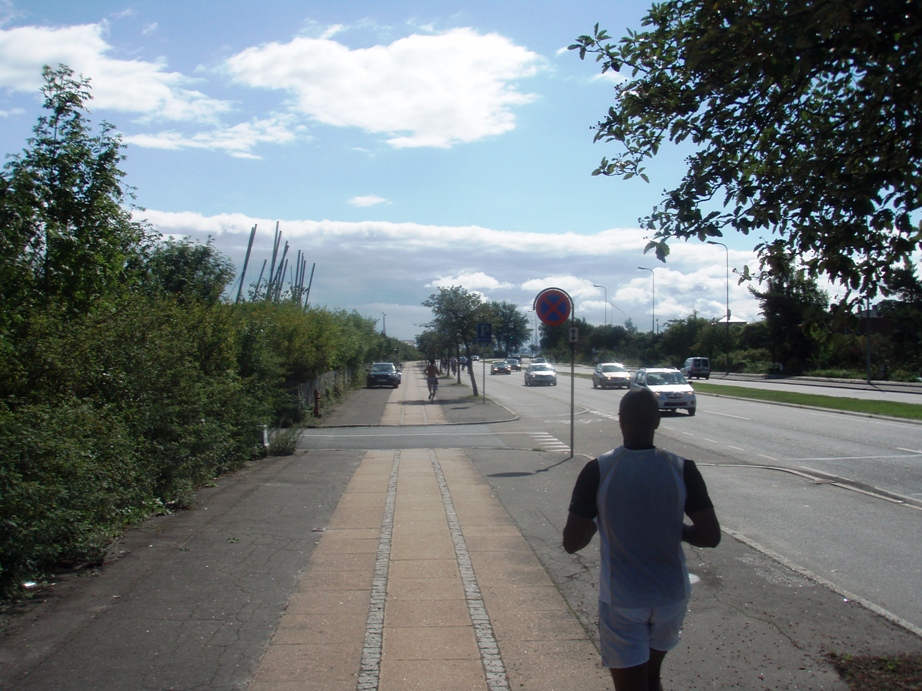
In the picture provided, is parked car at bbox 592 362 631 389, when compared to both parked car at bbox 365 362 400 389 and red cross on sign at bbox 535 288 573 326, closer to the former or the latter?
parked car at bbox 365 362 400 389

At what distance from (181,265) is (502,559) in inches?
664

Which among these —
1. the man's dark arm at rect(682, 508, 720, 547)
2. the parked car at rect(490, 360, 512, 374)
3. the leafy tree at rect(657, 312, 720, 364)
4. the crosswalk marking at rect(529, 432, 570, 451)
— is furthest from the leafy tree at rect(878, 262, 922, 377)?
the man's dark arm at rect(682, 508, 720, 547)

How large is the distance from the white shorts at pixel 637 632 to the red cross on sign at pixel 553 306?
11056 mm

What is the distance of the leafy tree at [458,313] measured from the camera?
147 ft

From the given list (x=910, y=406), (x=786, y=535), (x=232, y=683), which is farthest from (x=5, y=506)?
(x=910, y=406)

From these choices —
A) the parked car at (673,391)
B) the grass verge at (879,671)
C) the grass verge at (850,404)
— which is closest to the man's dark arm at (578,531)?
the grass verge at (879,671)

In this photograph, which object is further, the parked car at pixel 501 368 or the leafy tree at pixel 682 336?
the leafy tree at pixel 682 336

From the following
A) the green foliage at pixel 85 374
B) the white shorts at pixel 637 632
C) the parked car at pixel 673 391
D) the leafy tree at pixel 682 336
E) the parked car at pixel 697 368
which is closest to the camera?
the white shorts at pixel 637 632

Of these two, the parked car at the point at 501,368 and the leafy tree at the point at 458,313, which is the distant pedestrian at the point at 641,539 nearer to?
the leafy tree at the point at 458,313

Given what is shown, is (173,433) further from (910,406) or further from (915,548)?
(910,406)

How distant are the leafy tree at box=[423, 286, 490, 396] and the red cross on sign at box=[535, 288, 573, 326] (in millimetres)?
29907

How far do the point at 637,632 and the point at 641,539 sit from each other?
1.19 feet

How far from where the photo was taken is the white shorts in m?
3.22

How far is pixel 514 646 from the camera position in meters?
5.05
